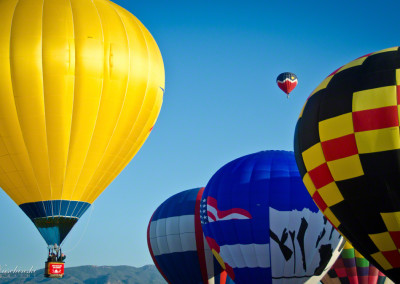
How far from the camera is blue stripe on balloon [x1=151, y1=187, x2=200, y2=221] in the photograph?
2211cm

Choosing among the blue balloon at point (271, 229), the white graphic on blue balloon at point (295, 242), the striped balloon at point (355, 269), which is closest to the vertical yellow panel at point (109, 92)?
the blue balloon at point (271, 229)

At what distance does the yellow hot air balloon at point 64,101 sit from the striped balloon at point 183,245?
272 inches

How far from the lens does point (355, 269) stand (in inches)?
851

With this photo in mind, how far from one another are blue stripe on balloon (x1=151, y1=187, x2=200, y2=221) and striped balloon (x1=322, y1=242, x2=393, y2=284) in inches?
208

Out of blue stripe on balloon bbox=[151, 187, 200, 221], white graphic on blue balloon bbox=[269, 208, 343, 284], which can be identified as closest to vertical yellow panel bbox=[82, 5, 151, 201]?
white graphic on blue balloon bbox=[269, 208, 343, 284]

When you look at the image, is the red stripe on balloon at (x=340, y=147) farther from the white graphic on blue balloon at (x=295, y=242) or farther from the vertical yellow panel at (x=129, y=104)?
the vertical yellow panel at (x=129, y=104)

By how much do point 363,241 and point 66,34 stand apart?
7.47 metres

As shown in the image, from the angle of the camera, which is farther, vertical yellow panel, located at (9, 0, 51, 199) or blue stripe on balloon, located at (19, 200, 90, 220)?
blue stripe on balloon, located at (19, 200, 90, 220)

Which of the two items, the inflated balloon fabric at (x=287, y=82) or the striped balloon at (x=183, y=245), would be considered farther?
the inflated balloon fabric at (x=287, y=82)

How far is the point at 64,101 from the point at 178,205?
922cm

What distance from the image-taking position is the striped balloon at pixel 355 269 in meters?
21.6

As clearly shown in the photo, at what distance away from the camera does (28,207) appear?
1452 cm

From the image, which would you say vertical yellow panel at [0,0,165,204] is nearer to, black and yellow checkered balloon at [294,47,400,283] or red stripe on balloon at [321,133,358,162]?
black and yellow checkered balloon at [294,47,400,283]

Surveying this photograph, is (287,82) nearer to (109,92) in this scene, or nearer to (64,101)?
(109,92)
